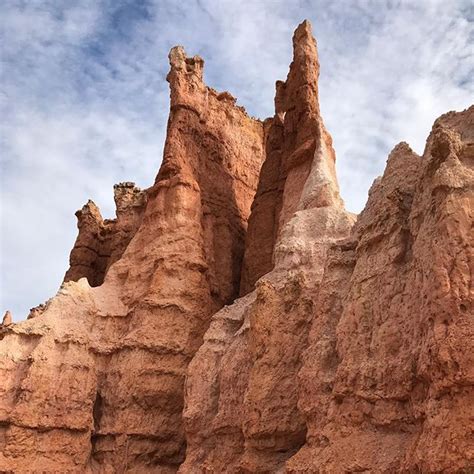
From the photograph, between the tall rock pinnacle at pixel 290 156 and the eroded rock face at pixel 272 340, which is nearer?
the eroded rock face at pixel 272 340

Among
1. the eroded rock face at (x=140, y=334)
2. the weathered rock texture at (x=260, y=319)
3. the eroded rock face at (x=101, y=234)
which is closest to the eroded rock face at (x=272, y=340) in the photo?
the weathered rock texture at (x=260, y=319)

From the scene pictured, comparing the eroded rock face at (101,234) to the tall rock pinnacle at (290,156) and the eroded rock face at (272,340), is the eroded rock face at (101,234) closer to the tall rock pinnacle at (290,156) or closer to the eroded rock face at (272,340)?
the tall rock pinnacle at (290,156)

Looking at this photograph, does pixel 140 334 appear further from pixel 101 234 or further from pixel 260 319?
pixel 101 234

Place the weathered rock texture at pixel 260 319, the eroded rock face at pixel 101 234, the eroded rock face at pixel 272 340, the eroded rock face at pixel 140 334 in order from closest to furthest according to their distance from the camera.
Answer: the weathered rock texture at pixel 260 319
the eroded rock face at pixel 272 340
the eroded rock face at pixel 140 334
the eroded rock face at pixel 101 234

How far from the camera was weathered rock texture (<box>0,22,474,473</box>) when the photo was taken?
6.10m

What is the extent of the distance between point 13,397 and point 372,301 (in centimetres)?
931

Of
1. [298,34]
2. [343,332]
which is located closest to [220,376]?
[343,332]

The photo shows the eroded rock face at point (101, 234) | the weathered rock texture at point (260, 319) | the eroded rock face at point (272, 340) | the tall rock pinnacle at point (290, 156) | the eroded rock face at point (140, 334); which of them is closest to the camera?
the weathered rock texture at point (260, 319)

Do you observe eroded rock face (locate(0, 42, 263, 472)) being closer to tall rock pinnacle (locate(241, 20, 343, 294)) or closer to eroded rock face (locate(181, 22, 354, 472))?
tall rock pinnacle (locate(241, 20, 343, 294))

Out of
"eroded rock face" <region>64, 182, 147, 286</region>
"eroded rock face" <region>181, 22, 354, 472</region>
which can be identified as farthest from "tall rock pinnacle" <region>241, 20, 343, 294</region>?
"eroded rock face" <region>64, 182, 147, 286</region>

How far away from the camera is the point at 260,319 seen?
9945 mm

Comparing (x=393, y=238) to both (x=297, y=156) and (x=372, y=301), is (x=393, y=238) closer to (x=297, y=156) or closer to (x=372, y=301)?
(x=372, y=301)

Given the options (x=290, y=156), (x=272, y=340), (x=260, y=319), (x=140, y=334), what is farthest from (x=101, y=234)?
(x=272, y=340)

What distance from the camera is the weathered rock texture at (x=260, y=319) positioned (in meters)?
6.10
